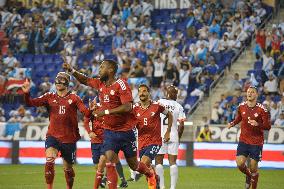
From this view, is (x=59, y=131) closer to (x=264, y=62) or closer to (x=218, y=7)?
(x=264, y=62)

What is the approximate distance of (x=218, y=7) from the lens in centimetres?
3591

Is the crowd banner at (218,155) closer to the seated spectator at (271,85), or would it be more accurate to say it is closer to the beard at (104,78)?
the seated spectator at (271,85)

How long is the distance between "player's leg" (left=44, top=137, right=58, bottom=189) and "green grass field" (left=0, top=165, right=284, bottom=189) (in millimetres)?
3484

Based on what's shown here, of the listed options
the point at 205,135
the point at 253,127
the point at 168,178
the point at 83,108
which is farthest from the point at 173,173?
the point at 205,135

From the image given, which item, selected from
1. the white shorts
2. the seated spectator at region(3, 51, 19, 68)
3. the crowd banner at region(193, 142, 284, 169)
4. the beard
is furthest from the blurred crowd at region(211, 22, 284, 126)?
the beard

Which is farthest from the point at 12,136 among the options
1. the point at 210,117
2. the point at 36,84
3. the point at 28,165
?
the point at 210,117

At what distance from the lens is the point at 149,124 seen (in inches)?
717

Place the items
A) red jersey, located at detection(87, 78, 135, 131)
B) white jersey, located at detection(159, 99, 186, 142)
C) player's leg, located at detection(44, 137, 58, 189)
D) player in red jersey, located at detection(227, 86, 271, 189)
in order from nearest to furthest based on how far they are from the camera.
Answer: red jersey, located at detection(87, 78, 135, 131)
player's leg, located at detection(44, 137, 58, 189)
player in red jersey, located at detection(227, 86, 271, 189)
white jersey, located at detection(159, 99, 186, 142)

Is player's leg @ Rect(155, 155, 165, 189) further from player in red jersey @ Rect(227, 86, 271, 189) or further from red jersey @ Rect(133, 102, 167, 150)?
player in red jersey @ Rect(227, 86, 271, 189)

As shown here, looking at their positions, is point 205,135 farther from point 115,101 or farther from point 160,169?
point 115,101

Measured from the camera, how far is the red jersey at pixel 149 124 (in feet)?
59.5

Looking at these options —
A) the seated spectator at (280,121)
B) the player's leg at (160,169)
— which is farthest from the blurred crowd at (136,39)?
the player's leg at (160,169)

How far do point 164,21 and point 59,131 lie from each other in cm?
2111

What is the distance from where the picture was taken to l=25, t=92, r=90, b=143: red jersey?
17.4 meters
